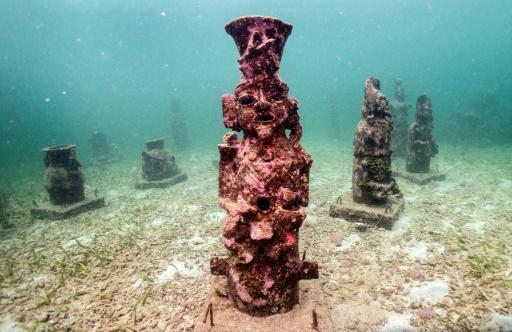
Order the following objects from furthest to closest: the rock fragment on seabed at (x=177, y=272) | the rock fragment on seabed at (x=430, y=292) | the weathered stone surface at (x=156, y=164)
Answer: the weathered stone surface at (x=156, y=164), the rock fragment on seabed at (x=177, y=272), the rock fragment on seabed at (x=430, y=292)

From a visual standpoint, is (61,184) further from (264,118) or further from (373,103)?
(373,103)

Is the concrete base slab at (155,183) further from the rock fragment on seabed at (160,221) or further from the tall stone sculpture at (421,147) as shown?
the tall stone sculpture at (421,147)

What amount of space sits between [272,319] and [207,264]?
116 inches

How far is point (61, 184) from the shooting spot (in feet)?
31.0

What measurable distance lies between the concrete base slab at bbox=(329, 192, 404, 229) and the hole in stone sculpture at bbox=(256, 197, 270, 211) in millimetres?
4881

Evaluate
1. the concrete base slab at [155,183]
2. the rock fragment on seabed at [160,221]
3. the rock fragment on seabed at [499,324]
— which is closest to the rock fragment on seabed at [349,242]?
the rock fragment on seabed at [499,324]

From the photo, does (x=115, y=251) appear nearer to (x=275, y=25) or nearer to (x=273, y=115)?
(x=273, y=115)

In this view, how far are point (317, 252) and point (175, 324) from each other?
3305 mm

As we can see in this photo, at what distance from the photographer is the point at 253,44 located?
384 centimetres

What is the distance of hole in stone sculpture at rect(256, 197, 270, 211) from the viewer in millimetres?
3662

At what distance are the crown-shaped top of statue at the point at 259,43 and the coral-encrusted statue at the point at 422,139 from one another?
976 cm

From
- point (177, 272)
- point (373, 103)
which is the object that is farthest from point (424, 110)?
point (177, 272)

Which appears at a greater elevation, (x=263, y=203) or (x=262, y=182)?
(x=262, y=182)

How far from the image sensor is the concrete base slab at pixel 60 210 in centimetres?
930
